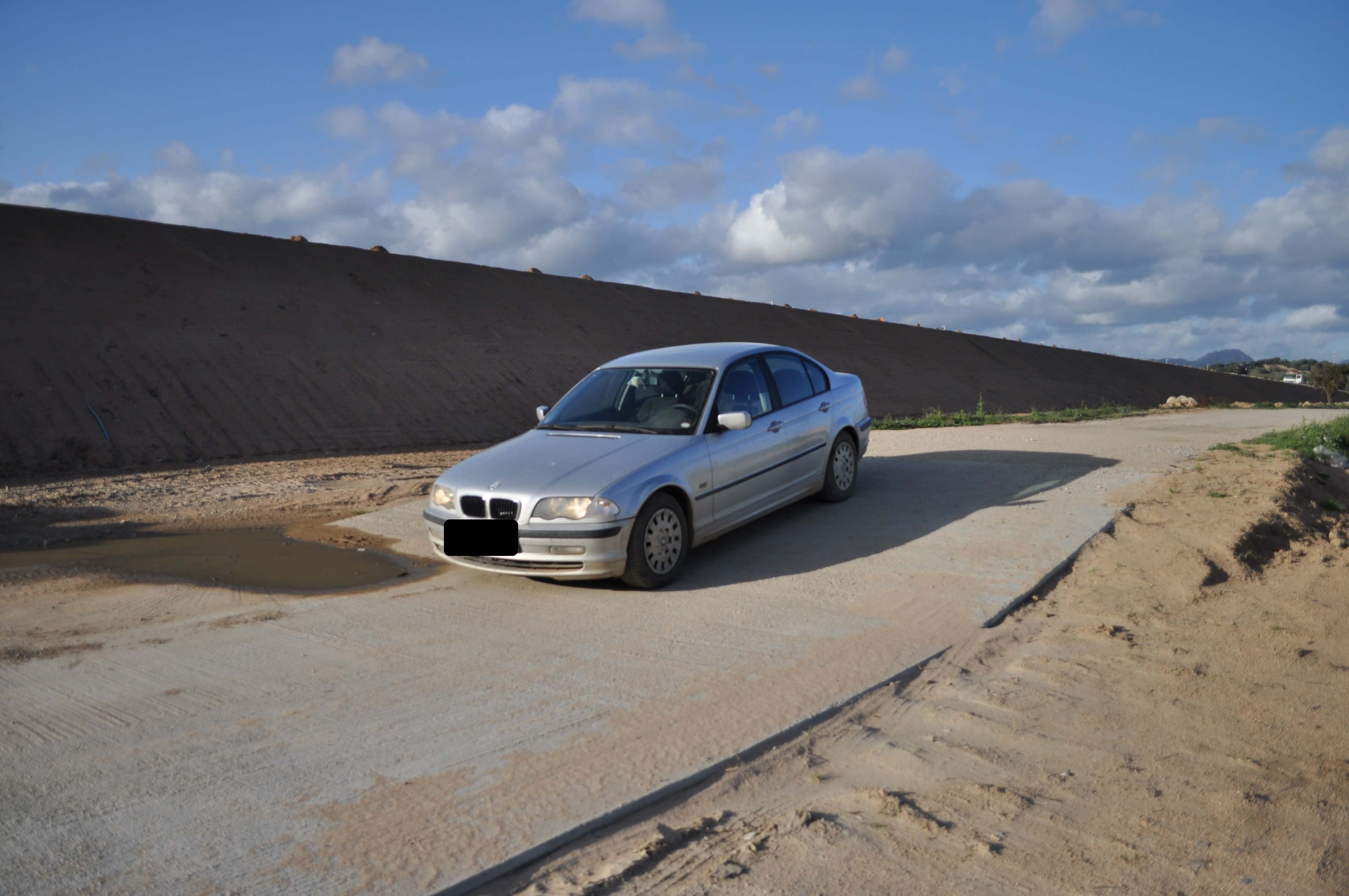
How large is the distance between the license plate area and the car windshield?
4.24 ft

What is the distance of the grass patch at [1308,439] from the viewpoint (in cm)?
1108

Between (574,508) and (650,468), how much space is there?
60cm

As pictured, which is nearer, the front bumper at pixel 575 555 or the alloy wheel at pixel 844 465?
the front bumper at pixel 575 555

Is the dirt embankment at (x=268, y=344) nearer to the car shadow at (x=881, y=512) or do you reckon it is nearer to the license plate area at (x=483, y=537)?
the license plate area at (x=483, y=537)

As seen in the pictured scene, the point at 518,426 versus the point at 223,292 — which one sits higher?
the point at 223,292

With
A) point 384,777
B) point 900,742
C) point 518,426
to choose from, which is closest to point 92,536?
point 384,777

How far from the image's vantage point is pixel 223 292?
22938 millimetres

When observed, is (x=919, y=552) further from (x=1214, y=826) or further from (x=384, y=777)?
(x=384, y=777)

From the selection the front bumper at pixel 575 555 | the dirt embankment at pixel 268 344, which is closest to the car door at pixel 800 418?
the front bumper at pixel 575 555

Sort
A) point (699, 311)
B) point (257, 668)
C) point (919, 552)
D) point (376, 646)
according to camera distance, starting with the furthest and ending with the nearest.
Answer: point (699, 311)
point (919, 552)
point (376, 646)
point (257, 668)

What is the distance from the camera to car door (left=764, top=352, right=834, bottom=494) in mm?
7645

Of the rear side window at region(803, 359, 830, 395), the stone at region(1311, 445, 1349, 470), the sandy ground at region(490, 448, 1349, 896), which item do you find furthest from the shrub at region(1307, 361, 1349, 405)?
the sandy ground at region(490, 448, 1349, 896)

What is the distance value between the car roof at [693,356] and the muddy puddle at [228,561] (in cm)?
246

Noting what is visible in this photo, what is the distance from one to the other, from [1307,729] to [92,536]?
903 centimetres
